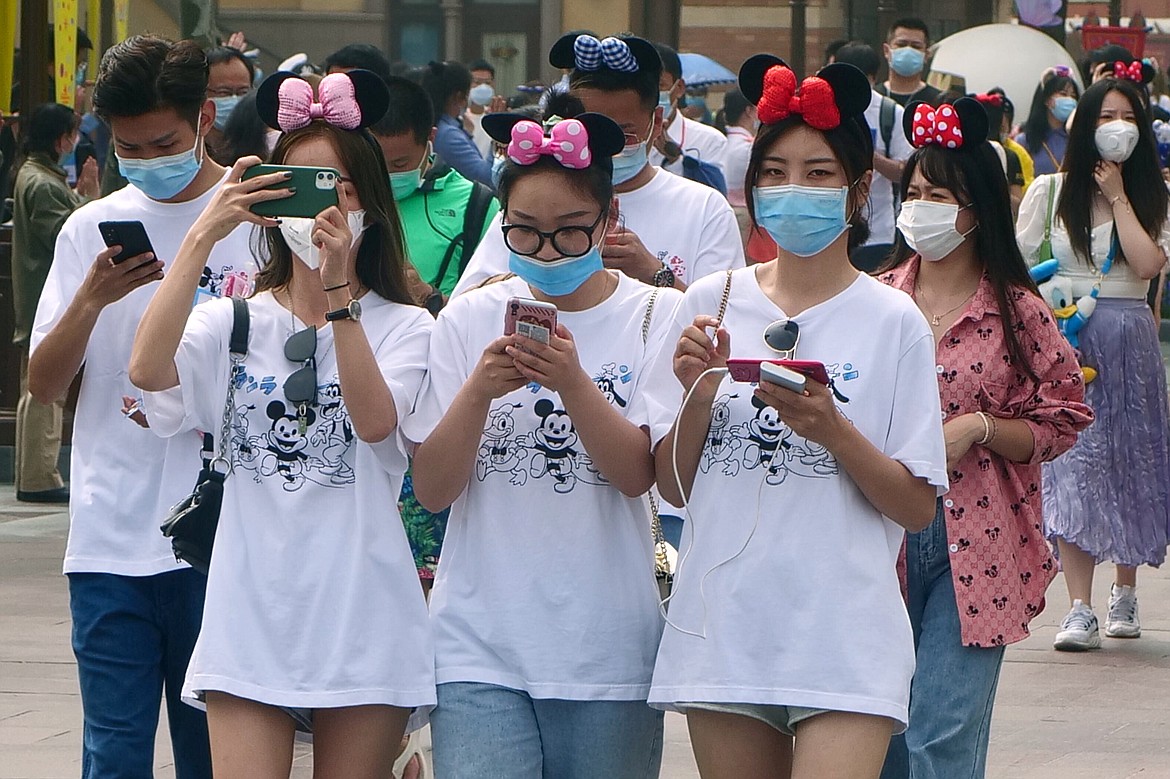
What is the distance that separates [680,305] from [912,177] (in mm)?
1247

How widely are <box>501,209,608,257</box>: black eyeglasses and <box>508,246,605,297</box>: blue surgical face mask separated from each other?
1 cm

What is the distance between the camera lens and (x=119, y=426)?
4582mm

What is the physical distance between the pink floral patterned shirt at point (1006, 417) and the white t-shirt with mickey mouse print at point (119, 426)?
1.72m

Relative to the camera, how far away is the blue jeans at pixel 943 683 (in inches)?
180

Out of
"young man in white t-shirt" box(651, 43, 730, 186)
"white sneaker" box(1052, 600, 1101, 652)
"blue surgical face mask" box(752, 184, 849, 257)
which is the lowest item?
"white sneaker" box(1052, 600, 1101, 652)

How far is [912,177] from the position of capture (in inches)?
197

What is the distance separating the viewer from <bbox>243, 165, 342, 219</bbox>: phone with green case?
A: 3.95 meters

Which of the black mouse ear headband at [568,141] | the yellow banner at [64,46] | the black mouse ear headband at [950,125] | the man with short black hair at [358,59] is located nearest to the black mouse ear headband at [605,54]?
the black mouse ear headband at [950,125]

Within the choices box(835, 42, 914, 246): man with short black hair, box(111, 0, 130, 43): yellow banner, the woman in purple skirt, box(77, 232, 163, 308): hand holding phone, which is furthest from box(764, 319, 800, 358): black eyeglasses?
box(111, 0, 130, 43): yellow banner

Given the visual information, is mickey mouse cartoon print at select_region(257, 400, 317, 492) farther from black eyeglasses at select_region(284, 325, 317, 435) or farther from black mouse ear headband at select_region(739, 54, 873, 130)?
black mouse ear headband at select_region(739, 54, 873, 130)

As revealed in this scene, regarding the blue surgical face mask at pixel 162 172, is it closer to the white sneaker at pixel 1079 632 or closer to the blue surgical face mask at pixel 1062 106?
the white sneaker at pixel 1079 632

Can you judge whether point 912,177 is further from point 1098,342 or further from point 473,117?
point 473,117

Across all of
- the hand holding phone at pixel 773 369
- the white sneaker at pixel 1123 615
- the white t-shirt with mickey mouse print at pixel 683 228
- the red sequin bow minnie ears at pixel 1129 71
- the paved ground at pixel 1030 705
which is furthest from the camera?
the red sequin bow minnie ears at pixel 1129 71

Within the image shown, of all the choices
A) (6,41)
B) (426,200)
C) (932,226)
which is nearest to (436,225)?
(426,200)
